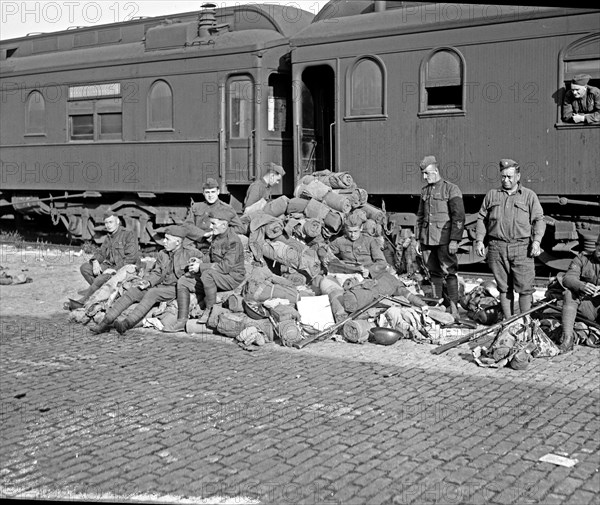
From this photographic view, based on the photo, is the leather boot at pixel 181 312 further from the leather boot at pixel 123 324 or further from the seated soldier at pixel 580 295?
the seated soldier at pixel 580 295

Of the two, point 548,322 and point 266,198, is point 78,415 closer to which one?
point 548,322

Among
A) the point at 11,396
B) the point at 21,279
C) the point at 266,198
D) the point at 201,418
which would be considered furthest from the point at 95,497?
the point at 21,279

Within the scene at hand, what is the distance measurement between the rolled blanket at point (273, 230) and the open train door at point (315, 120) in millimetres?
Answer: 3155

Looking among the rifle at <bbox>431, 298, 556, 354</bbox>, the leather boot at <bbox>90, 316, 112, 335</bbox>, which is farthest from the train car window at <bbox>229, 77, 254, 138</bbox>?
the rifle at <bbox>431, 298, 556, 354</bbox>

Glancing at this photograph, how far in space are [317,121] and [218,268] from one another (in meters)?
5.93

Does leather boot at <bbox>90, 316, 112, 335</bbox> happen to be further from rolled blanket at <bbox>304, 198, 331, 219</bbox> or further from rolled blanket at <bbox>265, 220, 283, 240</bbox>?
rolled blanket at <bbox>304, 198, 331, 219</bbox>

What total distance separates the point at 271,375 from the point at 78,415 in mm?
1950

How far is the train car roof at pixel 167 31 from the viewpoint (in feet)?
52.8

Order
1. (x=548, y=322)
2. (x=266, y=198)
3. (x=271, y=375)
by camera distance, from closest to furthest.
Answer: (x=271, y=375), (x=548, y=322), (x=266, y=198)

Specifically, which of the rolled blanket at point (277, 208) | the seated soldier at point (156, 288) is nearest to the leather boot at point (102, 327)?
the seated soldier at point (156, 288)

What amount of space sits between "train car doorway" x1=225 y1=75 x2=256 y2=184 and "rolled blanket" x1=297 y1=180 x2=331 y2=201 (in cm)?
276

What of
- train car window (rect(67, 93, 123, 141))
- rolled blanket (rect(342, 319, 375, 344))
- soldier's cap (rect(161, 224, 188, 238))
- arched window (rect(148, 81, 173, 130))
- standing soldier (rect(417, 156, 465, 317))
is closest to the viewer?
rolled blanket (rect(342, 319, 375, 344))

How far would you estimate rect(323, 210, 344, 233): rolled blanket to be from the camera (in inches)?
456

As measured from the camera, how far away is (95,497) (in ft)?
15.8
